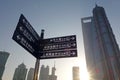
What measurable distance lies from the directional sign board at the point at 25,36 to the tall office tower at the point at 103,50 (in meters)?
53.2

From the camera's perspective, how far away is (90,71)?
3307 inches

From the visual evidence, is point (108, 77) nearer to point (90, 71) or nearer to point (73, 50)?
point (90, 71)

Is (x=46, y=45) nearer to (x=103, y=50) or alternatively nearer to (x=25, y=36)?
(x=25, y=36)

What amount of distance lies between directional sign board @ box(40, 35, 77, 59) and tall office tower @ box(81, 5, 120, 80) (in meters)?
52.2

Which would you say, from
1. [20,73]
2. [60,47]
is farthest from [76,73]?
[60,47]

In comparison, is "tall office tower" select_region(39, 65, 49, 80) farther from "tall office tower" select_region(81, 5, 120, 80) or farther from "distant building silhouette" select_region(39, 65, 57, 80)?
"tall office tower" select_region(81, 5, 120, 80)

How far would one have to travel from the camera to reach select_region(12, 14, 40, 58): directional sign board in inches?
204

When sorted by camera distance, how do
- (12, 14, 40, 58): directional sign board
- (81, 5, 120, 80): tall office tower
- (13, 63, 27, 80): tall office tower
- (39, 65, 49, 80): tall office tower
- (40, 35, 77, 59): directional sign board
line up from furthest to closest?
(39, 65, 49, 80): tall office tower < (13, 63, 27, 80): tall office tower < (81, 5, 120, 80): tall office tower < (40, 35, 77, 59): directional sign board < (12, 14, 40, 58): directional sign board

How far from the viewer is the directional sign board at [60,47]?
636 cm

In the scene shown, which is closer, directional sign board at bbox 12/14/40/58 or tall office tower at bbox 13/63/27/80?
directional sign board at bbox 12/14/40/58

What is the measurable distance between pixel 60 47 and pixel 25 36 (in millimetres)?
2033

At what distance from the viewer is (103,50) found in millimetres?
58750

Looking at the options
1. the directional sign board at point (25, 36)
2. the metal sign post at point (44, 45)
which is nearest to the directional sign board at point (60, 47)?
the metal sign post at point (44, 45)

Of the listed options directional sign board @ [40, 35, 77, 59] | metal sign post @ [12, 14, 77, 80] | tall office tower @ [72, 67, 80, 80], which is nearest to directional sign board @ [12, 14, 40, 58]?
metal sign post @ [12, 14, 77, 80]
